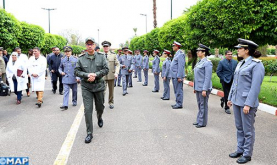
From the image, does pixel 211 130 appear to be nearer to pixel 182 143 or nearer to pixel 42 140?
pixel 182 143

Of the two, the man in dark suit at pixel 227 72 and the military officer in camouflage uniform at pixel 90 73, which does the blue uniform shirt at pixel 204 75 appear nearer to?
the man in dark suit at pixel 227 72

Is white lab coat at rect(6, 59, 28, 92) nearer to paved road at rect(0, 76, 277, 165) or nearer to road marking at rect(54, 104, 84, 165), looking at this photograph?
paved road at rect(0, 76, 277, 165)

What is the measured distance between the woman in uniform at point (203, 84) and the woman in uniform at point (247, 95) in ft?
5.10

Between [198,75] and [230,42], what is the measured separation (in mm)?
4106

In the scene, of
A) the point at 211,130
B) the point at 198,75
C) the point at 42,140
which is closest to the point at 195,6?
the point at 198,75

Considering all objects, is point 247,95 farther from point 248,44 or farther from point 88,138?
point 88,138

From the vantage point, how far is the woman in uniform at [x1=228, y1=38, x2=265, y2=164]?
353cm

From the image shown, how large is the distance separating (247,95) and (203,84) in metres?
1.85

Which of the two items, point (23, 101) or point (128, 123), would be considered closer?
point (128, 123)

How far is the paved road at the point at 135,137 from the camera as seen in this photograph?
3758mm

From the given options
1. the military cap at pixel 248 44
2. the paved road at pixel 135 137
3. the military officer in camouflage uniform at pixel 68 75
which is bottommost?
the paved road at pixel 135 137

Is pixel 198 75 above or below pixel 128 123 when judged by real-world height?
above

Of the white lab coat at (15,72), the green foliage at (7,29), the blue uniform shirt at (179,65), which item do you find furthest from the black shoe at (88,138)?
the green foliage at (7,29)

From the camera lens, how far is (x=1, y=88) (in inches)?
265
